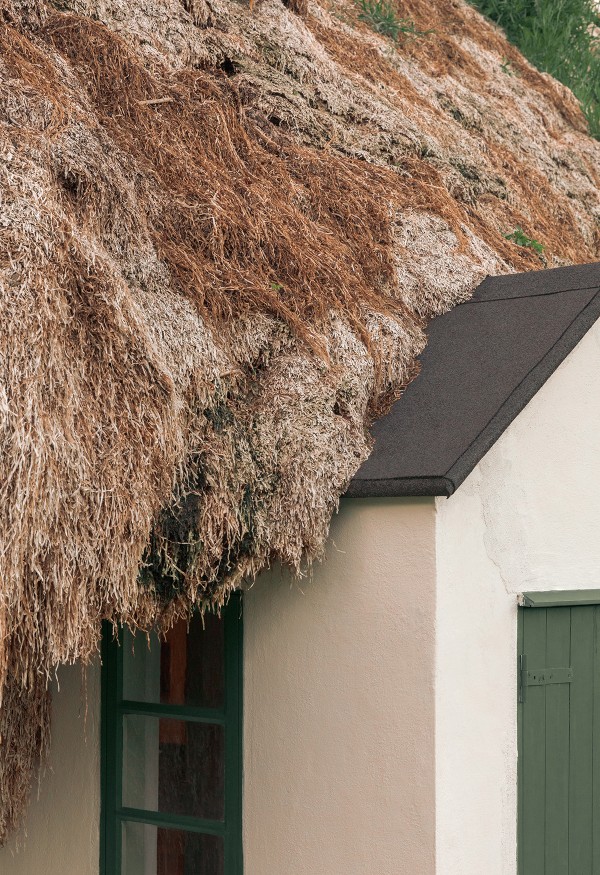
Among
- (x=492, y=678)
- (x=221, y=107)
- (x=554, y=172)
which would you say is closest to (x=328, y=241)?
(x=221, y=107)

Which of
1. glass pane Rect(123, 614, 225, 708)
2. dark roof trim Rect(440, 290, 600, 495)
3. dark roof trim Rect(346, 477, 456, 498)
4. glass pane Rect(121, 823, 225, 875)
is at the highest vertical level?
dark roof trim Rect(440, 290, 600, 495)

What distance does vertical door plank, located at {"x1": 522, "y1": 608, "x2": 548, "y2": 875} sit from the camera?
4.59 m

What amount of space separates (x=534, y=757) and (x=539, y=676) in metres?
0.33

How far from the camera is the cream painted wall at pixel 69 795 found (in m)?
5.43

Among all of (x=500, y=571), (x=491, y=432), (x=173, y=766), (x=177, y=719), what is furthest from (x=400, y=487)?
(x=173, y=766)

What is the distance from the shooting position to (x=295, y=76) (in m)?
6.86

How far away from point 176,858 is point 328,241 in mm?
3062

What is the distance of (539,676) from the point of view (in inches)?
182

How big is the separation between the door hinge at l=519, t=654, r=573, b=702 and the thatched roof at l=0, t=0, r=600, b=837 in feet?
3.25

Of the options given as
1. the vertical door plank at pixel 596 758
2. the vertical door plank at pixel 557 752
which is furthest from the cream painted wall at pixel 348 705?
the vertical door plank at pixel 596 758

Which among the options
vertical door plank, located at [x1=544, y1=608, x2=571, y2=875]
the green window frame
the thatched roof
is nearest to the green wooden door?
vertical door plank, located at [x1=544, y1=608, x2=571, y2=875]

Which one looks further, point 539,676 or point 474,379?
point 474,379

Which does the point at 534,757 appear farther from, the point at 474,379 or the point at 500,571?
the point at 474,379

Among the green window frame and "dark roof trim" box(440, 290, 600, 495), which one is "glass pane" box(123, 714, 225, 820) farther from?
"dark roof trim" box(440, 290, 600, 495)
